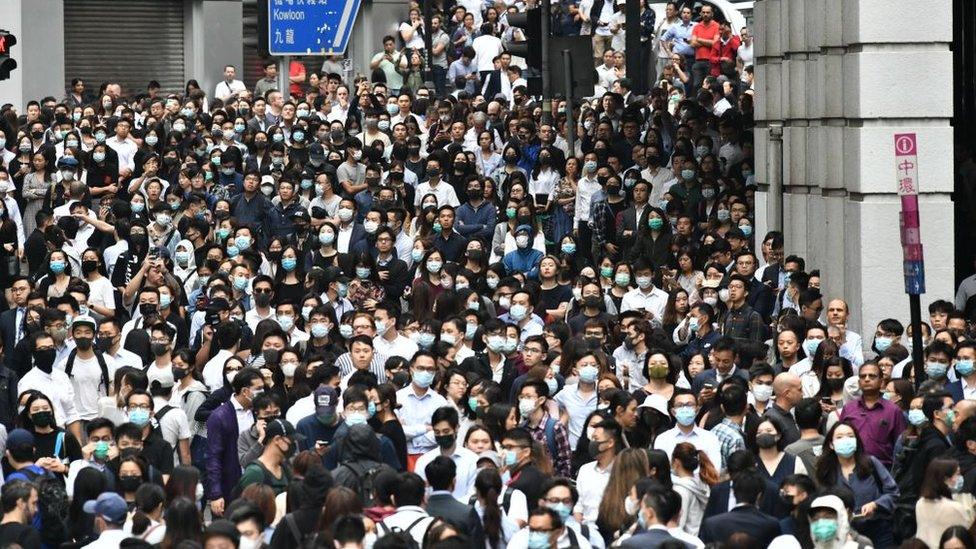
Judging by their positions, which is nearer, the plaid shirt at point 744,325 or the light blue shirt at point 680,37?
the plaid shirt at point 744,325

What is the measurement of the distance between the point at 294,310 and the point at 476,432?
552cm

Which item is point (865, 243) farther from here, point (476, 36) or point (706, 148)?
point (476, 36)

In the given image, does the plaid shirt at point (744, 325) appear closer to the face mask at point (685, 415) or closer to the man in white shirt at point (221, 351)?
the man in white shirt at point (221, 351)

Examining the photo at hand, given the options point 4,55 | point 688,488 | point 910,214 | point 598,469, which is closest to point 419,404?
point 598,469

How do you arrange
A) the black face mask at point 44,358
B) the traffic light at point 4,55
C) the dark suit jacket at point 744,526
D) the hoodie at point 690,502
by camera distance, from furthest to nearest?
the traffic light at point 4,55 → the black face mask at point 44,358 → the hoodie at point 690,502 → the dark suit jacket at point 744,526

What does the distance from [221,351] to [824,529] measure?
283 inches

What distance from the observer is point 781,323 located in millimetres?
17734

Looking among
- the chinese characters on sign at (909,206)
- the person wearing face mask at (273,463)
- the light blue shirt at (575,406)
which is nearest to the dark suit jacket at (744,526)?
the person wearing face mask at (273,463)

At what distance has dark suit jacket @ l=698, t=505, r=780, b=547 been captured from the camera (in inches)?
470

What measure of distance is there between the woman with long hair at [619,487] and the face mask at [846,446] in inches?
50.3

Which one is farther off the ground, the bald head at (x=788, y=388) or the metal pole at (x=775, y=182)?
the metal pole at (x=775, y=182)

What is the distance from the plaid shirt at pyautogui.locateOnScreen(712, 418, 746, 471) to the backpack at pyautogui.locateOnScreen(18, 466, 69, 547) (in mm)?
4123

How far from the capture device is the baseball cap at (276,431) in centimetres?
1370

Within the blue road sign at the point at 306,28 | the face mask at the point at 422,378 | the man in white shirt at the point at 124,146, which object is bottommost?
the face mask at the point at 422,378
